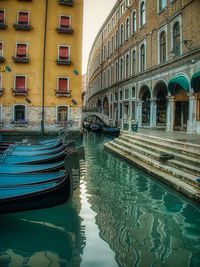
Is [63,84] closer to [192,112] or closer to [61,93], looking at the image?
[61,93]

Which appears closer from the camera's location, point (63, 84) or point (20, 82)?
point (20, 82)

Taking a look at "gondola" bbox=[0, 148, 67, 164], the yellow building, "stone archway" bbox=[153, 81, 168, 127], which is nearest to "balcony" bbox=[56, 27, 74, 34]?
the yellow building

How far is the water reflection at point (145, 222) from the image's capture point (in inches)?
95.2

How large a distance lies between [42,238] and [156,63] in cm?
1225

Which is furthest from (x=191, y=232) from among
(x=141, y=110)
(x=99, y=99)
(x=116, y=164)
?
(x=99, y=99)

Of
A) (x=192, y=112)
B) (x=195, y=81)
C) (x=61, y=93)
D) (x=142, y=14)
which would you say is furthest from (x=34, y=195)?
(x=142, y=14)

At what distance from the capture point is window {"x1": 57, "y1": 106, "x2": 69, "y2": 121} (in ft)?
48.9

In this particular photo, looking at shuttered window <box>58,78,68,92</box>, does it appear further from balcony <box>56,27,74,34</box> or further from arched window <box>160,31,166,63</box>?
arched window <box>160,31,166,63</box>

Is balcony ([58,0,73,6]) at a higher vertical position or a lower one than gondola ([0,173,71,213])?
higher

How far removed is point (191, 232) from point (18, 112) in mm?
13479

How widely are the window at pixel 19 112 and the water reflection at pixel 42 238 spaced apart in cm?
1193

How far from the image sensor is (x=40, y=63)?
47.7 ft

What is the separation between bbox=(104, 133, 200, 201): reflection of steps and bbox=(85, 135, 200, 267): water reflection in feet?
0.73

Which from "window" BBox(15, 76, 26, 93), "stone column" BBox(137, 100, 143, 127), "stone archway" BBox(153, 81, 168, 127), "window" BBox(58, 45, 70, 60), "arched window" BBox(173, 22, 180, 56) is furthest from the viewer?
"stone column" BBox(137, 100, 143, 127)
